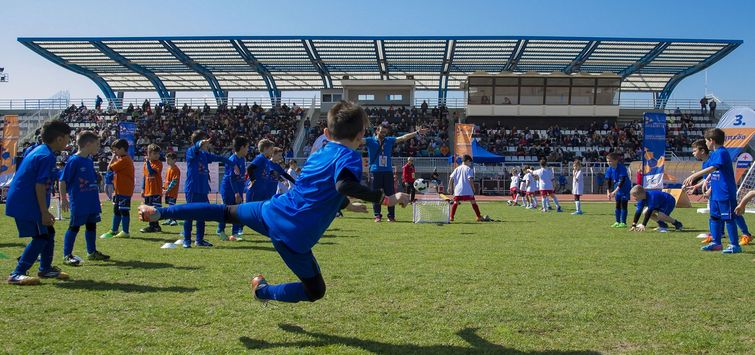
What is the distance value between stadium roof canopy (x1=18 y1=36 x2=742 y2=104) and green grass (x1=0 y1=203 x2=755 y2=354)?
112ft

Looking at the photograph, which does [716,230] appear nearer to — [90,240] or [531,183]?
[90,240]

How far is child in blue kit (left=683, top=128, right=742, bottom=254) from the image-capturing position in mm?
8805

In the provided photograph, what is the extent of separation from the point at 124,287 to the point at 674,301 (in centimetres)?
527

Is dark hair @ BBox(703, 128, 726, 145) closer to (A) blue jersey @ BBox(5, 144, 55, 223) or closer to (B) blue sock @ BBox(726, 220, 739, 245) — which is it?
(B) blue sock @ BBox(726, 220, 739, 245)

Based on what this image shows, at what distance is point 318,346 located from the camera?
4.00 m

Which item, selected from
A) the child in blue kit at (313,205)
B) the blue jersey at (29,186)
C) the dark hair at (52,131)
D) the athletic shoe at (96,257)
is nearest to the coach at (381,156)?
the athletic shoe at (96,257)

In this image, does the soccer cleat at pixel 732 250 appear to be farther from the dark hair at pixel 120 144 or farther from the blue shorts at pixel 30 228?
the dark hair at pixel 120 144

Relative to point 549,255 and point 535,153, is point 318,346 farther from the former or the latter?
point 535,153

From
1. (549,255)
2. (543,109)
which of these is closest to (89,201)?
(549,255)

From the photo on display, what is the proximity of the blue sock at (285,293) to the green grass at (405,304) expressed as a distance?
20 cm

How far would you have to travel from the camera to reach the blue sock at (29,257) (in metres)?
6.19

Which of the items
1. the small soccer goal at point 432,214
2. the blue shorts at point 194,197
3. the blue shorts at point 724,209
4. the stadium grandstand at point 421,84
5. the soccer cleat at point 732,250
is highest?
the stadium grandstand at point 421,84

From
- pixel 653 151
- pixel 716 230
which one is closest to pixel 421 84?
pixel 653 151

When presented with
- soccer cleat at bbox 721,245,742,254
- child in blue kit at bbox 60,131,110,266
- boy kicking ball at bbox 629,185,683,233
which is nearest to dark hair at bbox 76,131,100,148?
child in blue kit at bbox 60,131,110,266
